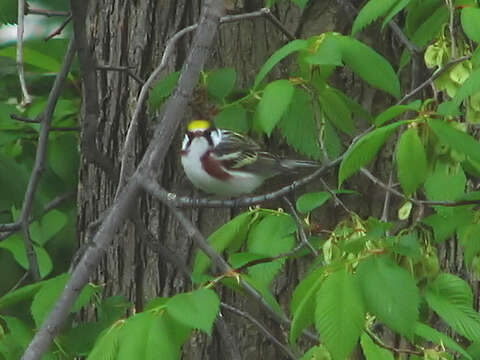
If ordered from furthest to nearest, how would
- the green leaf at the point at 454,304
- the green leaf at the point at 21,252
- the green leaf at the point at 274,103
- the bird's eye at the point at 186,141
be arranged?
the green leaf at the point at 21,252, the bird's eye at the point at 186,141, the green leaf at the point at 274,103, the green leaf at the point at 454,304

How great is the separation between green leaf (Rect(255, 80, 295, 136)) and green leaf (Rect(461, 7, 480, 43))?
42 centimetres

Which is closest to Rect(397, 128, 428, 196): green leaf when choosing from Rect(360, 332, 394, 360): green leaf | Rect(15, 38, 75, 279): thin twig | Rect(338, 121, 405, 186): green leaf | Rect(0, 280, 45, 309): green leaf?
Rect(338, 121, 405, 186): green leaf

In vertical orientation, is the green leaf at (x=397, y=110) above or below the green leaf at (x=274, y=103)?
above

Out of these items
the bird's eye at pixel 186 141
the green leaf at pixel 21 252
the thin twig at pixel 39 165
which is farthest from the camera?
the green leaf at pixel 21 252

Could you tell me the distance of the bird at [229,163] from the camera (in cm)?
307

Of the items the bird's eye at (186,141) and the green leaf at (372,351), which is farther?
the bird's eye at (186,141)

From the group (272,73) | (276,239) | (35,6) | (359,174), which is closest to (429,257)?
(276,239)

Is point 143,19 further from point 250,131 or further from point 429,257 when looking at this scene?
point 429,257

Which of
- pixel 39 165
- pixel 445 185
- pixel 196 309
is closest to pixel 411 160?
pixel 445 185

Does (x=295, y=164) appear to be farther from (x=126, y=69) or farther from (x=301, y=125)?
(x=126, y=69)

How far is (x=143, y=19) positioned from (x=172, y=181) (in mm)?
521

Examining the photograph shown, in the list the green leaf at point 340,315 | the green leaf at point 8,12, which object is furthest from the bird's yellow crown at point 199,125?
the green leaf at point 340,315

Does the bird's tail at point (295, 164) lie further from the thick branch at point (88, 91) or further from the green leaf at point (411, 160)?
the green leaf at point (411, 160)

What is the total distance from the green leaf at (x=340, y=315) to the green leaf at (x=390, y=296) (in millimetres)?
25
